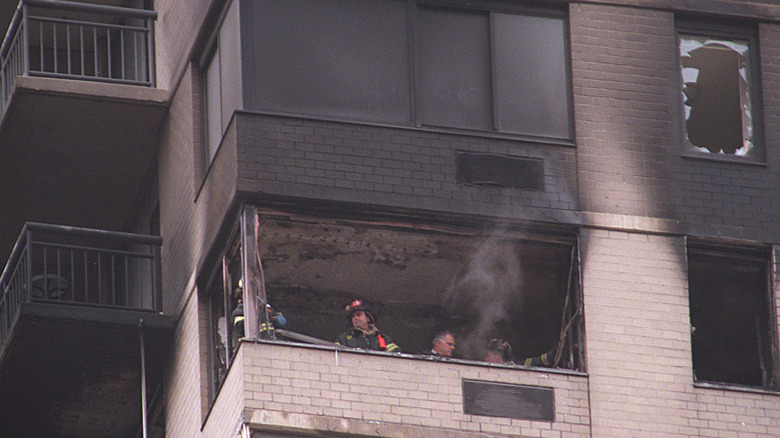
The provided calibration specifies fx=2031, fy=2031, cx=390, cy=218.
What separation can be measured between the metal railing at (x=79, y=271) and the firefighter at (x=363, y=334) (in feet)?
11.1

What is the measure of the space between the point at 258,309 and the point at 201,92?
3.84 m

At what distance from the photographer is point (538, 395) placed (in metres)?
20.9

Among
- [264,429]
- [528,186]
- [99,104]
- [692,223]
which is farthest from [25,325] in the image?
[692,223]

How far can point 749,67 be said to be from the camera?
75.6ft

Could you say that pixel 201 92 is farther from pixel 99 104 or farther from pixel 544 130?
pixel 544 130

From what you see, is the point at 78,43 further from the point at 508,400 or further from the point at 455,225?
the point at 508,400

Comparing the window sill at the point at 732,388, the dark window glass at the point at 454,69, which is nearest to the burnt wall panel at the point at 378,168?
the dark window glass at the point at 454,69

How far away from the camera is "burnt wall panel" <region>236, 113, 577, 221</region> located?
21.1 meters

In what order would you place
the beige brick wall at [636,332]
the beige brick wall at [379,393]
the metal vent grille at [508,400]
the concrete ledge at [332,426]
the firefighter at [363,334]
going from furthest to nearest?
the firefighter at [363,334] → the beige brick wall at [636,332] → the metal vent grille at [508,400] → the beige brick wall at [379,393] → the concrete ledge at [332,426]

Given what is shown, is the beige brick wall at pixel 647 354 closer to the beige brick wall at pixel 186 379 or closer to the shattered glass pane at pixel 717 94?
the shattered glass pane at pixel 717 94

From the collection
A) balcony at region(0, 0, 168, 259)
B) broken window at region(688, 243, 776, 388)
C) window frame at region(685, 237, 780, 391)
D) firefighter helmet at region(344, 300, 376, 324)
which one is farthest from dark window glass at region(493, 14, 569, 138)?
balcony at region(0, 0, 168, 259)

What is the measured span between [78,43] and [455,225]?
9.51 meters

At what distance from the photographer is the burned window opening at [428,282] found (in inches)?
855

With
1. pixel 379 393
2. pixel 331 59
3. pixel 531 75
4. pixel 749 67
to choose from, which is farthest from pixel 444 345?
pixel 749 67
